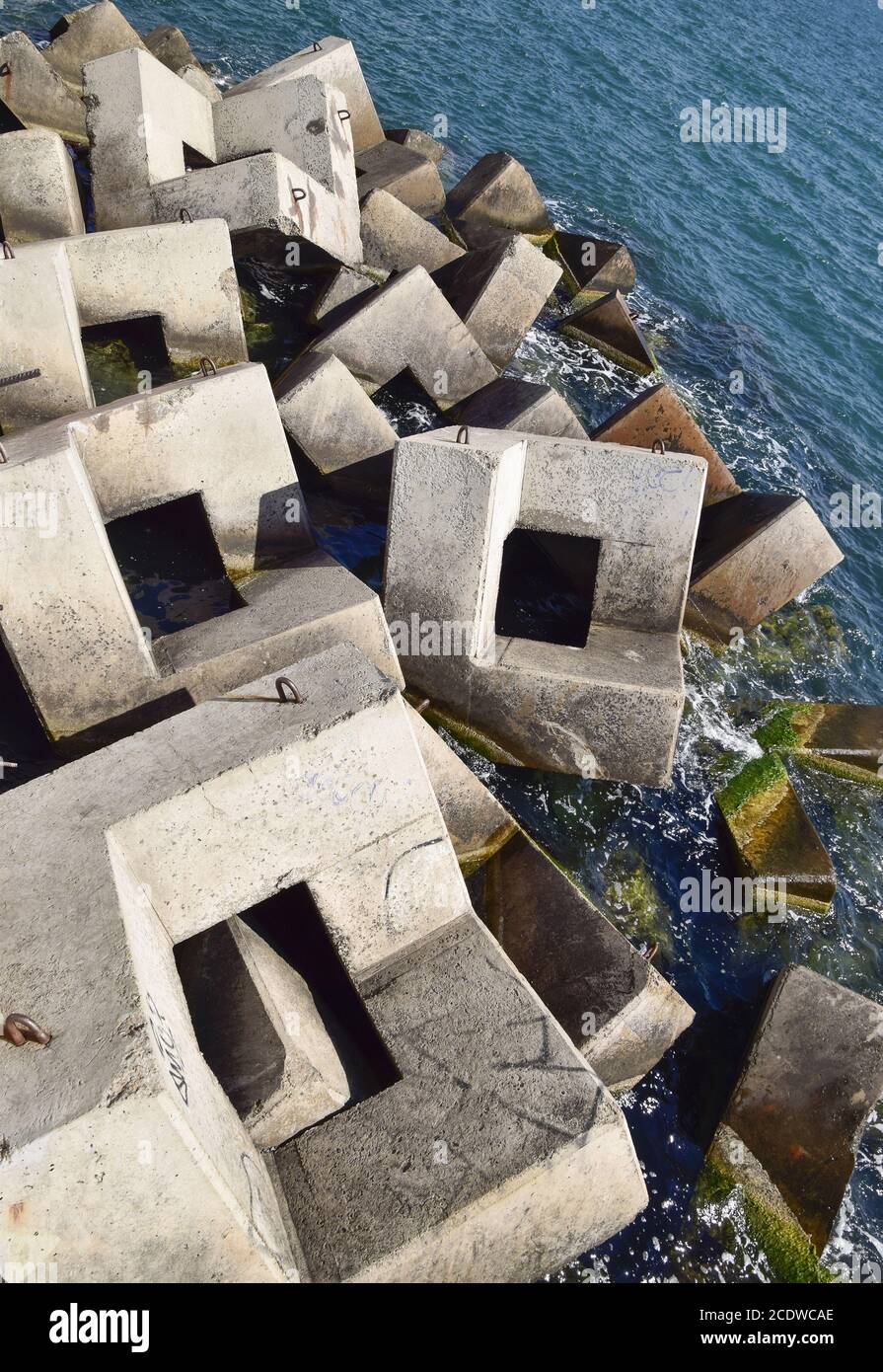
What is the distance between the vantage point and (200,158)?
10.9 meters

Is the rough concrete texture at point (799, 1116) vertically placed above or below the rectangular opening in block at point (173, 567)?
below

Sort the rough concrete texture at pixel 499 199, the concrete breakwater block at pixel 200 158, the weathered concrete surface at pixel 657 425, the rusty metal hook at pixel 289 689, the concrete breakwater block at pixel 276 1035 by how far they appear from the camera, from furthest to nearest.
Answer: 1. the rough concrete texture at pixel 499 199
2. the concrete breakwater block at pixel 200 158
3. the weathered concrete surface at pixel 657 425
4. the rusty metal hook at pixel 289 689
5. the concrete breakwater block at pixel 276 1035

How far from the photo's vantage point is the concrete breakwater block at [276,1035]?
3.38 meters

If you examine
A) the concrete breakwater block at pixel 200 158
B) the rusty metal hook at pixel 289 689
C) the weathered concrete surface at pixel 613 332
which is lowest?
the weathered concrete surface at pixel 613 332

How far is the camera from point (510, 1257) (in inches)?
166

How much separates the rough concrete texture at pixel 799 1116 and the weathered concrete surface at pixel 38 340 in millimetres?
6572

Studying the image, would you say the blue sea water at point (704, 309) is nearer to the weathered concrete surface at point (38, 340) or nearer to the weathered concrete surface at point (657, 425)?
the weathered concrete surface at point (657, 425)

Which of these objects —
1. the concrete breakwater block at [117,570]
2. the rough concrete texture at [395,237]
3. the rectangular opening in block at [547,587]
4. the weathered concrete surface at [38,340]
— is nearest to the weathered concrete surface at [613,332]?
the rough concrete texture at [395,237]

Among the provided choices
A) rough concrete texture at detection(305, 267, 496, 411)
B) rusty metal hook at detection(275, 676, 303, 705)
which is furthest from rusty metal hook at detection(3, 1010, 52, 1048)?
rough concrete texture at detection(305, 267, 496, 411)

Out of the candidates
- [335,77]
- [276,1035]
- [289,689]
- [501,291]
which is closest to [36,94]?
[335,77]

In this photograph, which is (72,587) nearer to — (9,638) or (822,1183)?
(9,638)

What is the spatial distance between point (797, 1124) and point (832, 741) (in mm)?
3595
